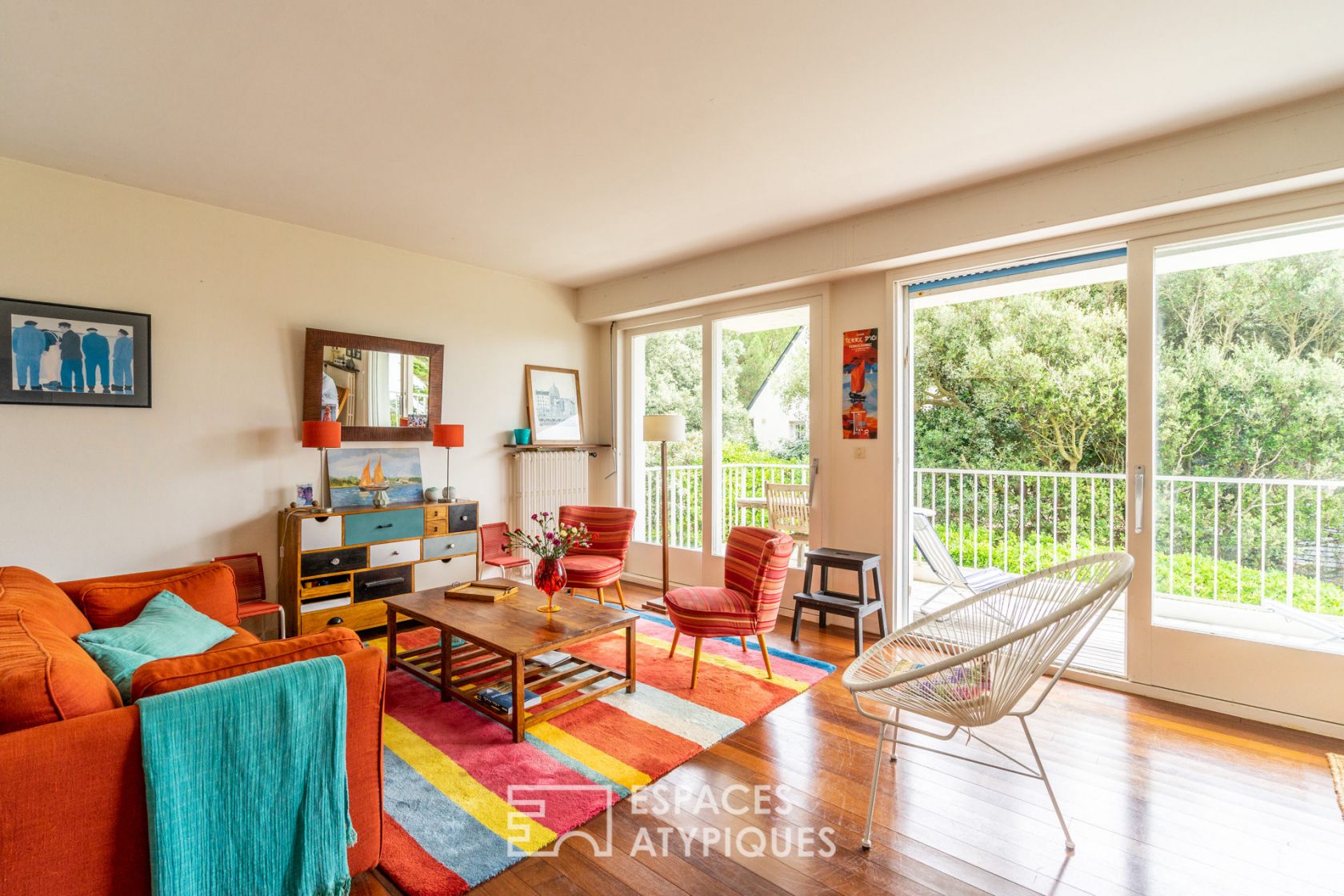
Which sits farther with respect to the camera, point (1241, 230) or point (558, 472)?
point (558, 472)

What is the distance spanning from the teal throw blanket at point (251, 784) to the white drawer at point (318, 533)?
8.00 ft

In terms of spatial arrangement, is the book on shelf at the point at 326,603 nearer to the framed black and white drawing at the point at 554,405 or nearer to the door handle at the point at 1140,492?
the framed black and white drawing at the point at 554,405

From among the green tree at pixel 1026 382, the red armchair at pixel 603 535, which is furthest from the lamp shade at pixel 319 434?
the green tree at pixel 1026 382

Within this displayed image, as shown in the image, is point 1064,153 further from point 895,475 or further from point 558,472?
point 558,472

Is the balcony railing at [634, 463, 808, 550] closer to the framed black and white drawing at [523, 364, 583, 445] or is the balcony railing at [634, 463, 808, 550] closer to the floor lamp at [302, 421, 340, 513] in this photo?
the framed black and white drawing at [523, 364, 583, 445]

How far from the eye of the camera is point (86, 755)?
1325 millimetres

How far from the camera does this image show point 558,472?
5.47 m

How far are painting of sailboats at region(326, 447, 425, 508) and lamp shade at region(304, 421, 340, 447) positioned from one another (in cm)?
33

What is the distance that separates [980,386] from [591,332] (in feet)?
14.1

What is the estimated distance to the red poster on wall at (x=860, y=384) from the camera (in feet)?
13.5

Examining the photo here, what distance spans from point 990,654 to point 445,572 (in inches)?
145

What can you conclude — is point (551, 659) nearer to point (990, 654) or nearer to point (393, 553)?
point (393, 553)

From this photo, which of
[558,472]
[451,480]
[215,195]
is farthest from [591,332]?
[215,195]

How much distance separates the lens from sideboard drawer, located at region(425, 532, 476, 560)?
437 centimetres
